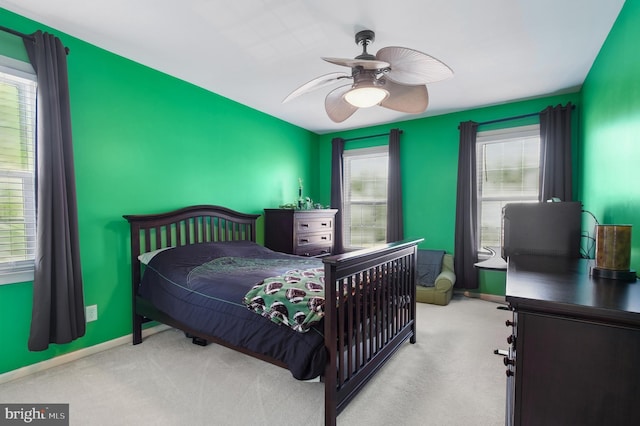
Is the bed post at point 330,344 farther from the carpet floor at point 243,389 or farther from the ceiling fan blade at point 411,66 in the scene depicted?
the ceiling fan blade at point 411,66

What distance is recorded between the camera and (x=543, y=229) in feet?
6.57

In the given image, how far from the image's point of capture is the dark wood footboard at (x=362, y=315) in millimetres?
1552

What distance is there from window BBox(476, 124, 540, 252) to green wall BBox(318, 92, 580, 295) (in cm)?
20

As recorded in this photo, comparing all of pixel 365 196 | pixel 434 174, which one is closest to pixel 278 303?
pixel 434 174

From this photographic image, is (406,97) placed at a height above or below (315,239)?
above

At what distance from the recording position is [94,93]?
2.45m

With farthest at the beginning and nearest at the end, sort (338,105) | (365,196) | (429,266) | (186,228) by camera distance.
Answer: (365,196) → (429,266) → (186,228) → (338,105)

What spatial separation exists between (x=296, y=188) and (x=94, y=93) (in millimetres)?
2812

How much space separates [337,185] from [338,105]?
2.58m

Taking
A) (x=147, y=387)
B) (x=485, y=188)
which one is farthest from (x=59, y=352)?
(x=485, y=188)

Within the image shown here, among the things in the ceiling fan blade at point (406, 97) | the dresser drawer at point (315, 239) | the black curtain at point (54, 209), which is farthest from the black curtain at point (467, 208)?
the black curtain at point (54, 209)

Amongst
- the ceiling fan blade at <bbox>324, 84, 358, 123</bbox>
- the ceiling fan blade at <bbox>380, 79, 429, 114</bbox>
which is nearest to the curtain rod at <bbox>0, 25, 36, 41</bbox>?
the ceiling fan blade at <bbox>324, 84, 358, 123</bbox>

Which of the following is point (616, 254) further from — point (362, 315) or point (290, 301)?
point (290, 301)

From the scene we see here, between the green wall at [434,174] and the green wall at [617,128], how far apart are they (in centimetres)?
137
